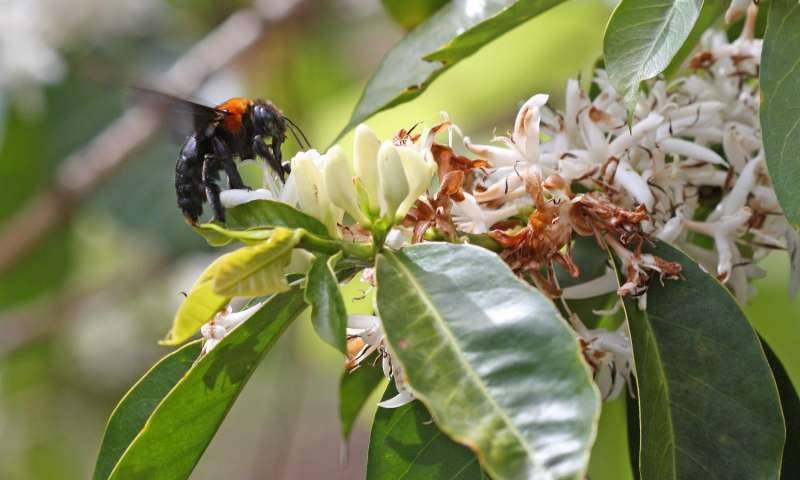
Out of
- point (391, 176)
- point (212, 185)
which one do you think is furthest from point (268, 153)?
point (391, 176)

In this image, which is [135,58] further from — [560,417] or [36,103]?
[560,417]

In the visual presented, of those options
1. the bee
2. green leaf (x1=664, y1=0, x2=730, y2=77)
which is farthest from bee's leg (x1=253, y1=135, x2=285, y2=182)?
green leaf (x1=664, y1=0, x2=730, y2=77)

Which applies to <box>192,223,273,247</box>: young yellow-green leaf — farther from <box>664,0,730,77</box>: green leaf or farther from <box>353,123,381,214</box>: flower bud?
<box>664,0,730,77</box>: green leaf

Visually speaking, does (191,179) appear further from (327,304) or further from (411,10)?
(327,304)

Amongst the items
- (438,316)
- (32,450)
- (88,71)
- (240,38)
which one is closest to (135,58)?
(88,71)

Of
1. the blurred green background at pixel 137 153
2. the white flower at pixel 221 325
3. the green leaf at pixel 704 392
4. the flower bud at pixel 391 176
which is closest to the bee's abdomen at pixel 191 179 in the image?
the white flower at pixel 221 325
